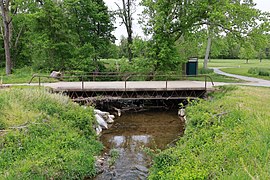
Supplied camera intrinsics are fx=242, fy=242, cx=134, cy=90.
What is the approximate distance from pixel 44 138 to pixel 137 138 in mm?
4063

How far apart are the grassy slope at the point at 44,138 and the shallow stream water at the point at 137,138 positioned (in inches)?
31.1

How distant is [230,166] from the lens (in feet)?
15.4

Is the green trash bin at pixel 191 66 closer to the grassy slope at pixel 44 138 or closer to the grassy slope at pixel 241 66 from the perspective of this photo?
the grassy slope at pixel 241 66

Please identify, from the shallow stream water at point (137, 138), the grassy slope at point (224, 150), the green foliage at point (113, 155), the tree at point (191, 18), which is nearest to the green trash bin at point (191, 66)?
the tree at point (191, 18)

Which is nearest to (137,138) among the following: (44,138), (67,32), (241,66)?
(44,138)

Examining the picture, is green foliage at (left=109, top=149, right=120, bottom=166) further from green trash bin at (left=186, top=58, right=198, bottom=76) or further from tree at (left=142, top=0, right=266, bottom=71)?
green trash bin at (left=186, top=58, right=198, bottom=76)

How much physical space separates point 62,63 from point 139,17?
26.8 feet

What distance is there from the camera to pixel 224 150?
18.2ft


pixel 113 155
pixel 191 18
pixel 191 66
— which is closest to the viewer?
pixel 113 155

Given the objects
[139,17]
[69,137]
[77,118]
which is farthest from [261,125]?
[139,17]

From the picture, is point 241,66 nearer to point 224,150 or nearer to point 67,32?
point 67,32

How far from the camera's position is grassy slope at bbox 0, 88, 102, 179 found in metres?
5.76

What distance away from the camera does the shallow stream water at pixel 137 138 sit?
7.04m

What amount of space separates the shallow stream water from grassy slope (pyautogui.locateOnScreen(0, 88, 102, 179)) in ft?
2.59
